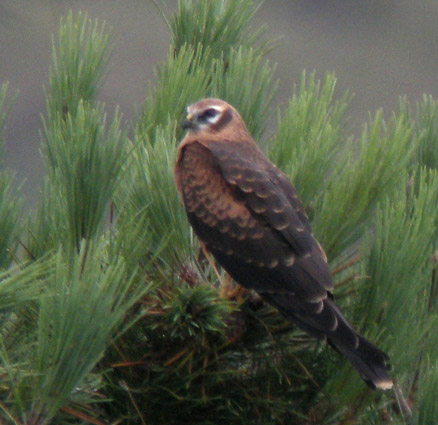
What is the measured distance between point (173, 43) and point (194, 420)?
0.61 meters

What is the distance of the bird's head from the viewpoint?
48.1 inches

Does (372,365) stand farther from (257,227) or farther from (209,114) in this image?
(209,114)

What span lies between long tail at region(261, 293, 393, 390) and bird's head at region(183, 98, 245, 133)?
0.27 m

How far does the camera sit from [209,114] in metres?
1.39

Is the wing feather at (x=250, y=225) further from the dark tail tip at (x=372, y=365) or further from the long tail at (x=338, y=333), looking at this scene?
the dark tail tip at (x=372, y=365)

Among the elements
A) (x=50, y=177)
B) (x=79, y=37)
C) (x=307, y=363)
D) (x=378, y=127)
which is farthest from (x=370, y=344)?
(x=79, y=37)

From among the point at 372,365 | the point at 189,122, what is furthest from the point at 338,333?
the point at 189,122

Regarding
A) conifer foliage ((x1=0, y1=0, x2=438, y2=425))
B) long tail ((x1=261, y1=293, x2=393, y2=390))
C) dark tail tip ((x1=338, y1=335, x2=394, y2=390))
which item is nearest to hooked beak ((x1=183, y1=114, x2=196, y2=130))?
conifer foliage ((x1=0, y1=0, x2=438, y2=425))

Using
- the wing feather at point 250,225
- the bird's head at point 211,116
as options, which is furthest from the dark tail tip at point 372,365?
the bird's head at point 211,116

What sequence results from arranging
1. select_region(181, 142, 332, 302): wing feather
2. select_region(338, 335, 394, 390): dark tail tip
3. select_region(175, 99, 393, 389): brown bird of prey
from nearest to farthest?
1. select_region(338, 335, 394, 390): dark tail tip
2. select_region(175, 99, 393, 389): brown bird of prey
3. select_region(181, 142, 332, 302): wing feather

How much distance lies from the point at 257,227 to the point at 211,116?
257 mm

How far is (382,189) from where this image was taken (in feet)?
3.19

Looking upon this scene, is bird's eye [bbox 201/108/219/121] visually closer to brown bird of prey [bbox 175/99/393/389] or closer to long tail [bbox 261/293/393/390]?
brown bird of prey [bbox 175/99/393/389]

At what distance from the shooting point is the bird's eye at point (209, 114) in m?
1.34
